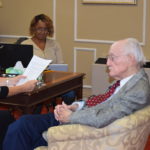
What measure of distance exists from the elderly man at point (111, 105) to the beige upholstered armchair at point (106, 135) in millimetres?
56

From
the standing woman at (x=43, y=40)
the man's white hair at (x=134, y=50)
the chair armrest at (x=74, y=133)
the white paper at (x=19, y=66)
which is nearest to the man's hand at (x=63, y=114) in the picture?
the chair armrest at (x=74, y=133)

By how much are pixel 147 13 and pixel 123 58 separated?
2.78m

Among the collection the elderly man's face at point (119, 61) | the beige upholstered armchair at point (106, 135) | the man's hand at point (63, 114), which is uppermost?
the elderly man's face at point (119, 61)

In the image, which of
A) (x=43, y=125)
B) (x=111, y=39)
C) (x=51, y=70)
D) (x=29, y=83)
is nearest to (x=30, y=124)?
(x=43, y=125)

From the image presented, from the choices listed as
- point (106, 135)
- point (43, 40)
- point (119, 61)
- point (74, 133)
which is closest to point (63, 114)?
point (74, 133)

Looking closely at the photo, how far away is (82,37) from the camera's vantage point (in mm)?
5707

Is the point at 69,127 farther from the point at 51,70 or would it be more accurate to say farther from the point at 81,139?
the point at 51,70

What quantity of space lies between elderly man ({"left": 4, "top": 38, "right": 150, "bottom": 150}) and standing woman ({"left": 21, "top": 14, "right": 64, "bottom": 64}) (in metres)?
1.65

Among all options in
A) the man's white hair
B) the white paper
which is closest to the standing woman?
the white paper

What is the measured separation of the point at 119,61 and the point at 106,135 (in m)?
0.53

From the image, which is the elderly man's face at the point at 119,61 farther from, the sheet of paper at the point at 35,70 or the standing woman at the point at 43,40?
the standing woman at the point at 43,40

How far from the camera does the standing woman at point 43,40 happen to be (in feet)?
14.7

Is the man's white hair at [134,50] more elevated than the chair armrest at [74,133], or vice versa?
the man's white hair at [134,50]

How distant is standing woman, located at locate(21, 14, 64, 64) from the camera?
14.7 feet
